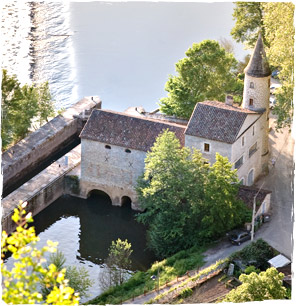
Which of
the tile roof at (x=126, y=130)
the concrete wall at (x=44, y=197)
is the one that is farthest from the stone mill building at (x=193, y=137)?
the concrete wall at (x=44, y=197)

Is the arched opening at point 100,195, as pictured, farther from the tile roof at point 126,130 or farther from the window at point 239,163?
the window at point 239,163

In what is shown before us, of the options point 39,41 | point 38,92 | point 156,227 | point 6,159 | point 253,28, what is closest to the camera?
point 156,227

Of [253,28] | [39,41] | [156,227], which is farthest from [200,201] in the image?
[39,41]

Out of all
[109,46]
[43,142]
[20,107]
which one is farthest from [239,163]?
[109,46]

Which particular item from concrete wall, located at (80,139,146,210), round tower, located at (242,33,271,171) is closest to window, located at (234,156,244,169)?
round tower, located at (242,33,271,171)

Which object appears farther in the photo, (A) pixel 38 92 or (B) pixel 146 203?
(A) pixel 38 92

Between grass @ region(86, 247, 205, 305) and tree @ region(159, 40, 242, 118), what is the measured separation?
11242 millimetres

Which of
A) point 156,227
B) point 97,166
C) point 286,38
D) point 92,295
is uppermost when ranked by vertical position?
point 286,38

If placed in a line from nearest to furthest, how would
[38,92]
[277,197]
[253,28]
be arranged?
[277,197], [38,92], [253,28]

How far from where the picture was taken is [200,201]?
34.4 metres

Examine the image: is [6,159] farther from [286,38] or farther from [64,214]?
[286,38]

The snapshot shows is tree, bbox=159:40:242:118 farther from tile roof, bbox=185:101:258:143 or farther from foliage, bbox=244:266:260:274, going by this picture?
foliage, bbox=244:266:260:274

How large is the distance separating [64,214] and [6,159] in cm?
497

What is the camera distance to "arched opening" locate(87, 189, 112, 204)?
39938mm
